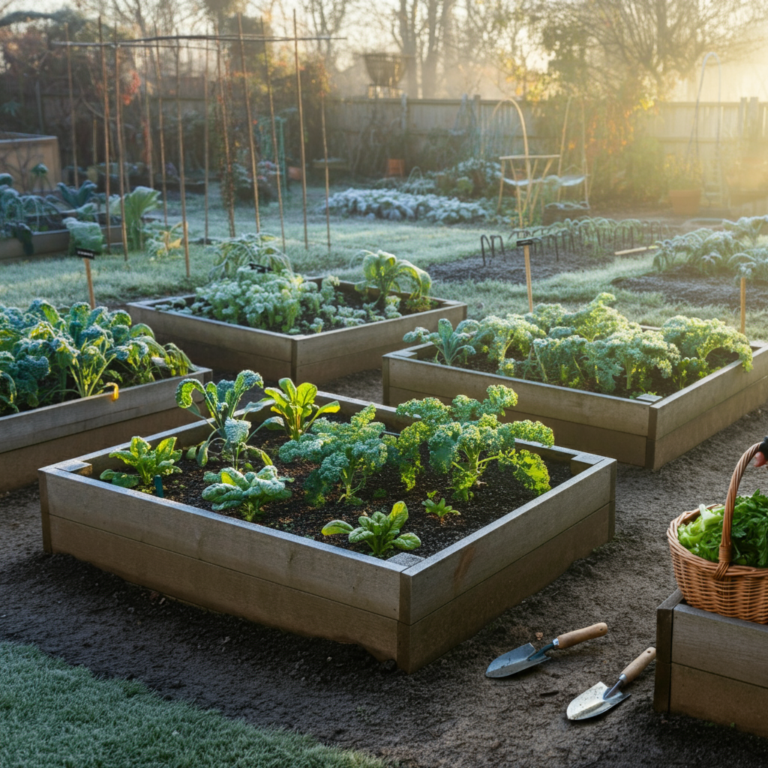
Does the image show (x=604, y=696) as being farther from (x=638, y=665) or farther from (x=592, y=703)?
(x=638, y=665)

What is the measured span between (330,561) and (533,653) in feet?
2.26

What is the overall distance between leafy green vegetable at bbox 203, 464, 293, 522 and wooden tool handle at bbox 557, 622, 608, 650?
1087 millimetres

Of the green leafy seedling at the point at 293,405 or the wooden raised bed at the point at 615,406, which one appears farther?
the wooden raised bed at the point at 615,406

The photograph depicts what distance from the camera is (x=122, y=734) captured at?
2.38 metres

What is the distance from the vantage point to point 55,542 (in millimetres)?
3484

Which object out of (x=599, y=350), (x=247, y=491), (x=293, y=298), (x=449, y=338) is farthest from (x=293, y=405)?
(x=293, y=298)

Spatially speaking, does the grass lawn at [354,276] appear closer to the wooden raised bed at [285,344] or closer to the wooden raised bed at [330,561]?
the wooden raised bed at [285,344]

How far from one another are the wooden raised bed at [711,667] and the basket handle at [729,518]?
0.54ft

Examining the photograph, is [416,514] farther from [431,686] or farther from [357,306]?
[357,306]

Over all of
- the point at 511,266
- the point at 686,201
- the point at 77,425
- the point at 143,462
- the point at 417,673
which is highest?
the point at 686,201

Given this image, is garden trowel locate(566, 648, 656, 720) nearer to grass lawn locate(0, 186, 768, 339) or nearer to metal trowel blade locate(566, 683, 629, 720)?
metal trowel blade locate(566, 683, 629, 720)

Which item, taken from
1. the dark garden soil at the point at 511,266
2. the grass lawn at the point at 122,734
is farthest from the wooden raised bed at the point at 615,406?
the dark garden soil at the point at 511,266

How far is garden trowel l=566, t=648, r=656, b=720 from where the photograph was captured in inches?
95.7

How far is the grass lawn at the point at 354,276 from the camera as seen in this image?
7.43 metres
